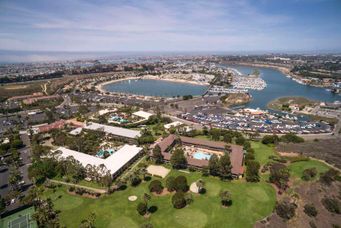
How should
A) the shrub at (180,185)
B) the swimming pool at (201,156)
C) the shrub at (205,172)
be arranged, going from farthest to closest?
the swimming pool at (201,156), the shrub at (205,172), the shrub at (180,185)

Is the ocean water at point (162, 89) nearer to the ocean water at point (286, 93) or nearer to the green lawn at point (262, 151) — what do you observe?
the ocean water at point (286, 93)

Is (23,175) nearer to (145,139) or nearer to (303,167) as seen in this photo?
(145,139)

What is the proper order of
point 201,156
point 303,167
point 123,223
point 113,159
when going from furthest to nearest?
point 201,156, point 113,159, point 303,167, point 123,223

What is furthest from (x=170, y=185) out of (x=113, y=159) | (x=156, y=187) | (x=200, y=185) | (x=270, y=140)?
(x=270, y=140)

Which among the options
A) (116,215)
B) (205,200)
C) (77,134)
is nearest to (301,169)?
(205,200)

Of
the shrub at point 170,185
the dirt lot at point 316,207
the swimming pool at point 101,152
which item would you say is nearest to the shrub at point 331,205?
the dirt lot at point 316,207

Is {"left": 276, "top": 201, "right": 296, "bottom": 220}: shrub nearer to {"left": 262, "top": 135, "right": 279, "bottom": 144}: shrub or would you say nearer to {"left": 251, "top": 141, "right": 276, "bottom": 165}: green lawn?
{"left": 251, "top": 141, "right": 276, "bottom": 165}: green lawn
